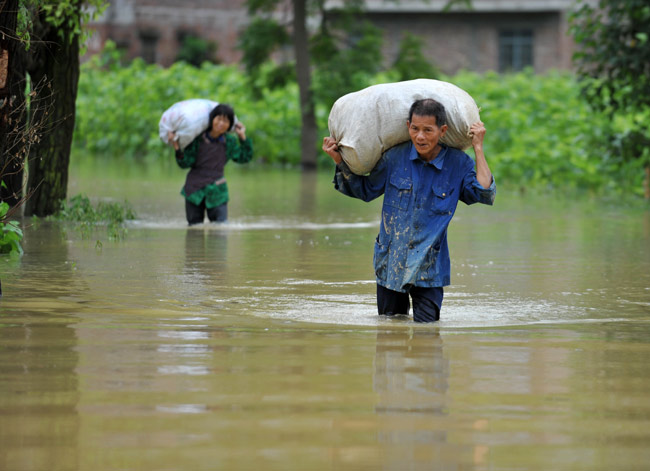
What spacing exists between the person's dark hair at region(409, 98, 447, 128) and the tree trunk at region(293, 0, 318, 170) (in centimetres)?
2156

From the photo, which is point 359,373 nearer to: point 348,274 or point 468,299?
point 468,299

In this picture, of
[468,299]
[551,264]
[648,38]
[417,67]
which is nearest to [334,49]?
[417,67]

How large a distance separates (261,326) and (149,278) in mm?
2456

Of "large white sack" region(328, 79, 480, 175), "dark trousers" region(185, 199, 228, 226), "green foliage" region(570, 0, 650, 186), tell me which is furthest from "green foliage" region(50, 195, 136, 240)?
"green foliage" region(570, 0, 650, 186)

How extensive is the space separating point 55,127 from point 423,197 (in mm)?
7658

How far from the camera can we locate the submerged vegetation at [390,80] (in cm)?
2352

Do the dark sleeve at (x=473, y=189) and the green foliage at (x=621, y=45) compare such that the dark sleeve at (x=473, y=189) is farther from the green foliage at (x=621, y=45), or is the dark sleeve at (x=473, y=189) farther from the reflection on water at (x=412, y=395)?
the green foliage at (x=621, y=45)

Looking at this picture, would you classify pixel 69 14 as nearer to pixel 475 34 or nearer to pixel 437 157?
pixel 437 157

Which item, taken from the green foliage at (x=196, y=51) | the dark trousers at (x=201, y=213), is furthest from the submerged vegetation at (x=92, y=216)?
the green foliage at (x=196, y=51)

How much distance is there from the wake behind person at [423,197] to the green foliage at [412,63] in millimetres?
21625

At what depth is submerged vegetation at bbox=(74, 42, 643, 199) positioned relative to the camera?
77.2 ft

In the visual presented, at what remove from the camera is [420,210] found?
26.6 ft

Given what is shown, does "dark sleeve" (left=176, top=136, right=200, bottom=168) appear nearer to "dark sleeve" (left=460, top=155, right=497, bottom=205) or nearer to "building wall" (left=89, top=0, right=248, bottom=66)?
"dark sleeve" (left=460, top=155, right=497, bottom=205)

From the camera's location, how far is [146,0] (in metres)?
49.0
